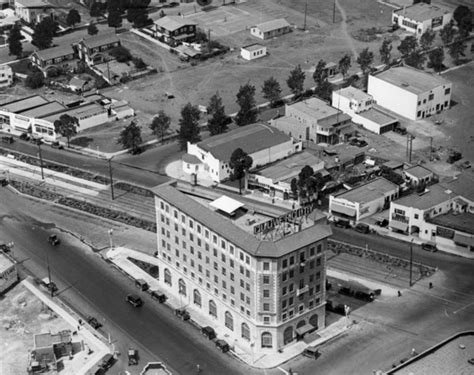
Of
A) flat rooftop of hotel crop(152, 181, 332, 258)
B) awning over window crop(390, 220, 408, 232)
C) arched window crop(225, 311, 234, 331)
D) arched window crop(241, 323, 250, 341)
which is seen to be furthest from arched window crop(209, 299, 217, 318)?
awning over window crop(390, 220, 408, 232)

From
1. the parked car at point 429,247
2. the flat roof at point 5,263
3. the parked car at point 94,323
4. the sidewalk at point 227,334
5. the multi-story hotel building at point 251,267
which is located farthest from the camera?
the parked car at point 429,247

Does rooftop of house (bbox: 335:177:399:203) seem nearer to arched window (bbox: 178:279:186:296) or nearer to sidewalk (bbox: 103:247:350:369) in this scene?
sidewalk (bbox: 103:247:350:369)

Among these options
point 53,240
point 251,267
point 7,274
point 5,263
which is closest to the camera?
point 251,267

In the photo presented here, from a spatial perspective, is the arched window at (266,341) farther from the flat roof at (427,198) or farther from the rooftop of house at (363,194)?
the flat roof at (427,198)

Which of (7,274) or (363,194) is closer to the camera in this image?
(7,274)

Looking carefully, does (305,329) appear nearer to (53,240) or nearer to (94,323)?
(94,323)

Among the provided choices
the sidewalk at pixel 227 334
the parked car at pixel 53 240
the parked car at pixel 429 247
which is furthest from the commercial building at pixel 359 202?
the parked car at pixel 53 240

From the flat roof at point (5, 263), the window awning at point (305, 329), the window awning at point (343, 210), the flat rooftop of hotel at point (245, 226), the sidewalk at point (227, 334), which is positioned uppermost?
the flat rooftop of hotel at point (245, 226)

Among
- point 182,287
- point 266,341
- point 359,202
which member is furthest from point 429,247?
point 182,287
